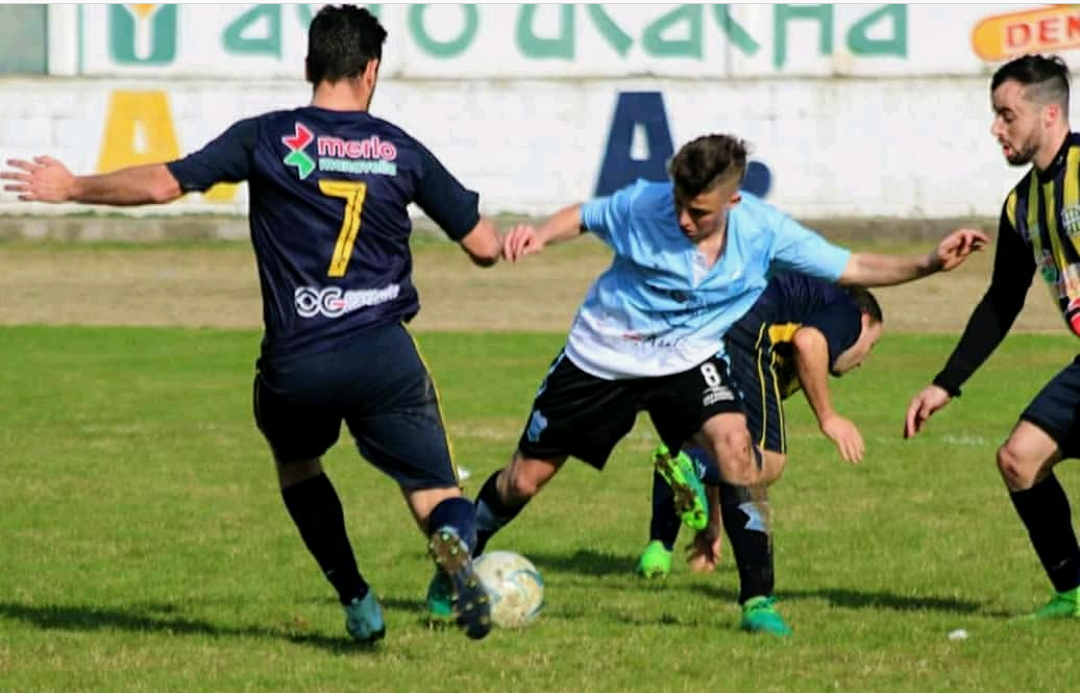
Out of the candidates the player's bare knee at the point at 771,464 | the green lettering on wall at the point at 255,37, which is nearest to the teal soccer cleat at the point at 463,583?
the player's bare knee at the point at 771,464

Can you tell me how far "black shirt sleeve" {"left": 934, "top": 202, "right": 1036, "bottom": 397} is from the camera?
8.77m

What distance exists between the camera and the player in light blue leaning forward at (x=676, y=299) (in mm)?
8320

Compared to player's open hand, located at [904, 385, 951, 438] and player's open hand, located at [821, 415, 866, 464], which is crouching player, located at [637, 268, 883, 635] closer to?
player's open hand, located at [821, 415, 866, 464]

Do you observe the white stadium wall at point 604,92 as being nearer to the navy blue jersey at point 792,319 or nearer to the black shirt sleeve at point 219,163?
the navy blue jersey at point 792,319

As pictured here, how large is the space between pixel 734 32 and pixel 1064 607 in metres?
22.5

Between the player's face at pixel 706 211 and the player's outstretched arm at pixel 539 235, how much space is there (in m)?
0.42

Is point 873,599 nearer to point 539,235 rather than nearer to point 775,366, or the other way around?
point 775,366

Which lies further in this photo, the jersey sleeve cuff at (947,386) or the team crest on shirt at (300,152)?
the jersey sleeve cuff at (947,386)

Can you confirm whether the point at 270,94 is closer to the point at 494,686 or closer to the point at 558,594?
the point at 558,594

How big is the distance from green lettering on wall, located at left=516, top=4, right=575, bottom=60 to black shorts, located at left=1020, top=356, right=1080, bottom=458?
22.4 metres

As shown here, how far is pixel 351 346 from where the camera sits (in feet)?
24.4

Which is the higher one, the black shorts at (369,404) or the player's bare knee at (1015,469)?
the black shorts at (369,404)

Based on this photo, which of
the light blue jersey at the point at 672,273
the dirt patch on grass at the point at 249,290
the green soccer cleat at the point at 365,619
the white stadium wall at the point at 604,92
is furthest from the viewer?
the white stadium wall at the point at 604,92

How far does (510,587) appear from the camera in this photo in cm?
782
